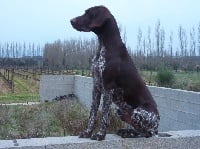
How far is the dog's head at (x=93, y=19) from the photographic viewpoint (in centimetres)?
384

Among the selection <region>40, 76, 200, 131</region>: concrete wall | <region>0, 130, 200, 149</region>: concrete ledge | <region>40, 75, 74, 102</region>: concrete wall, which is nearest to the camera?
<region>0, 130, 200, 149</region>: concrete ledge

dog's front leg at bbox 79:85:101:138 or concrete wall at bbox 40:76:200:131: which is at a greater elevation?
dog's front leg at bbox 79:85:101:138

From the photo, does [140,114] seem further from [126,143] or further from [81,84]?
[81,84]

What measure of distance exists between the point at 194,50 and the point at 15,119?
36.1 metres

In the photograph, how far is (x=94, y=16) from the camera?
3.85m

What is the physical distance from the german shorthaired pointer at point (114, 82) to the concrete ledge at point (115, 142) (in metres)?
0.08

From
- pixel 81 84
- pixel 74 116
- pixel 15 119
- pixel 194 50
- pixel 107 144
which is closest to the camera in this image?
pixel 107 144

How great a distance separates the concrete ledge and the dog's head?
106cm

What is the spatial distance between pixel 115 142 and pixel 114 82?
57 centimetres

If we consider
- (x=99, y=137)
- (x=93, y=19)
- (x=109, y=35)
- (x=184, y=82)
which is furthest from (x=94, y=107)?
(x=184, y=82)

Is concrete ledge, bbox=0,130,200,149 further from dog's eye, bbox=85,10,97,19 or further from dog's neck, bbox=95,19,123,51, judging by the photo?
dog's eye, bbox=85,10,97,19

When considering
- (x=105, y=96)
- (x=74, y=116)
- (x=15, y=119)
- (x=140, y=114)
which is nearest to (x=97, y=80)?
(x=105, y=96)

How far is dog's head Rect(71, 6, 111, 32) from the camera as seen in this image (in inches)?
151

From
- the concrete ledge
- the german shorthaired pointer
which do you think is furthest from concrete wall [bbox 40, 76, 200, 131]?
the german shorthaired pointer
